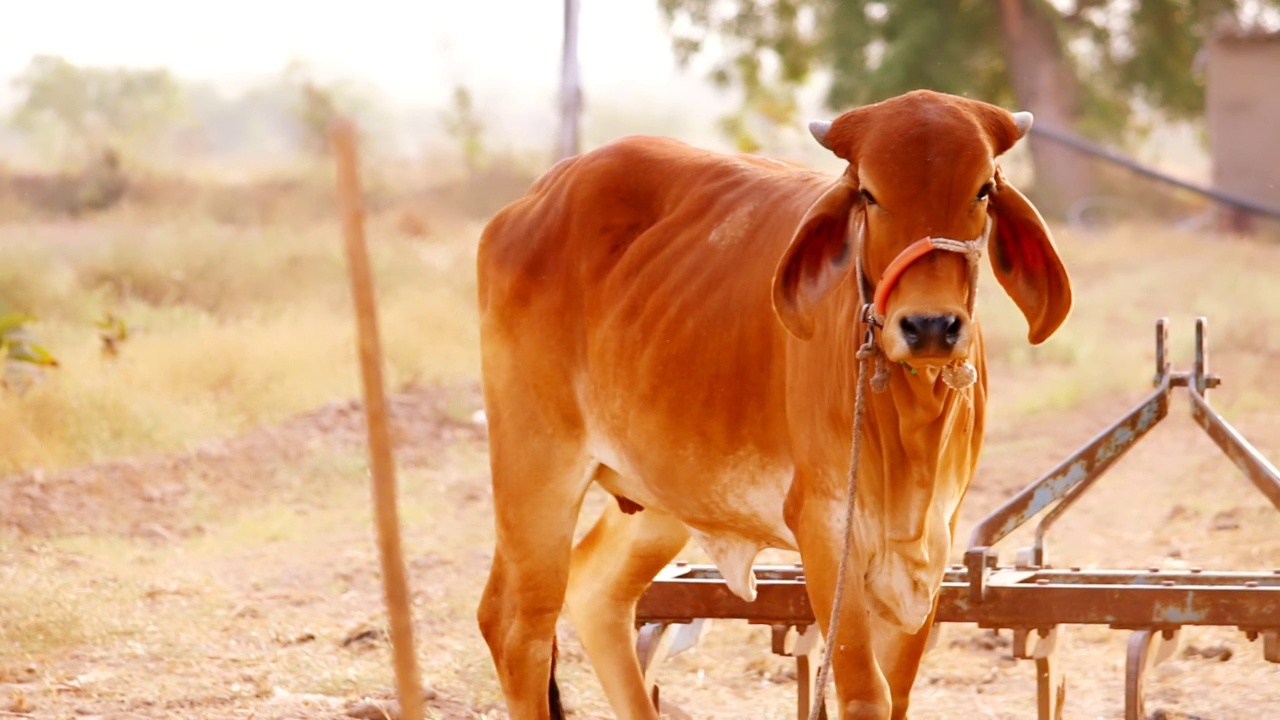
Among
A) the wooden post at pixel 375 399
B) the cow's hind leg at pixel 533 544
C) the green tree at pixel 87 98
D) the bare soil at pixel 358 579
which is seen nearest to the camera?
the wooden post at pixel 375 399

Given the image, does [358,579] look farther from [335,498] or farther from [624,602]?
[624,602]

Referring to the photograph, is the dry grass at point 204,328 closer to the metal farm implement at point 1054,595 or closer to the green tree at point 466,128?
the metal farm implement at point 1054,595

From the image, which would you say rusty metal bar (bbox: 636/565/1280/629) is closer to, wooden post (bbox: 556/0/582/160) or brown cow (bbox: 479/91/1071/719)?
brown cow (bbox: 479/91/1071/719)

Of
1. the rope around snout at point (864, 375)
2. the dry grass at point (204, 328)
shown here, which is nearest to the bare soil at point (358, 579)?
the dry grass at point (204, 328)

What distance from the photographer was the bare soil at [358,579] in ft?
17.0

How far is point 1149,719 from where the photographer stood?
16.1ft

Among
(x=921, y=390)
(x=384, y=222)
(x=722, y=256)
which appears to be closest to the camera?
(x=921, y=390)

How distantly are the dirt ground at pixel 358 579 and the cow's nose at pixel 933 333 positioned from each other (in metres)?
1.96

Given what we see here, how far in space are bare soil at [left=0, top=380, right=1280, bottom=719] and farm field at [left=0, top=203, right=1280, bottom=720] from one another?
0.02m

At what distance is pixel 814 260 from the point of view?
3.35 meters

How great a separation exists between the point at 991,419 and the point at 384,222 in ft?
43.1

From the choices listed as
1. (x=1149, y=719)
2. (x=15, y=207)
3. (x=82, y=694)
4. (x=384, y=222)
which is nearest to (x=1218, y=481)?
(x=1149, y=719)

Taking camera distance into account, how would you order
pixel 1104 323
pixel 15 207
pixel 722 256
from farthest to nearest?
pixel 15 207 → pixel 1104 323 → pixel 722 256

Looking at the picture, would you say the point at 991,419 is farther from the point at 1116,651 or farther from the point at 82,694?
the point at 82,694
